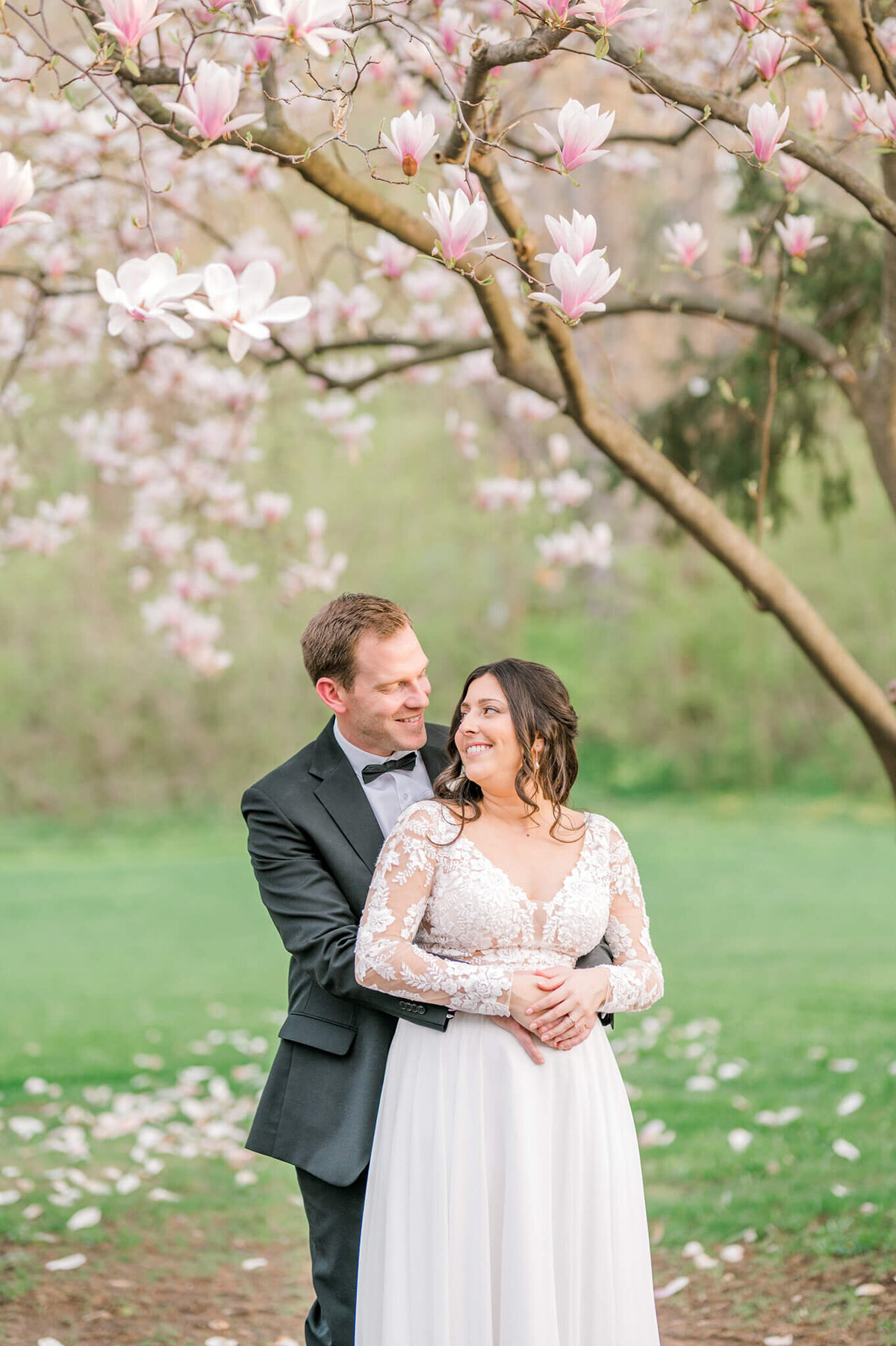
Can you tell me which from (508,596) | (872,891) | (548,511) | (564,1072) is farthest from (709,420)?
(508,596)

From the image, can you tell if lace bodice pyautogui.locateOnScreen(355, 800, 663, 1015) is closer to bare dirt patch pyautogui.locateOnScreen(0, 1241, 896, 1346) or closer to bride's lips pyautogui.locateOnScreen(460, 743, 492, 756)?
bride's lips pyautogui.locateOnScreen(460, 743, 492, 756)

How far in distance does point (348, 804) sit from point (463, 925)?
0.40 metres

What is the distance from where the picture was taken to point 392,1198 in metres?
2.35

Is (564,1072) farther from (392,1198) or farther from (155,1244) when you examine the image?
(155,1244)

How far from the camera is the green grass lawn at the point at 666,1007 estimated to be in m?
4.50

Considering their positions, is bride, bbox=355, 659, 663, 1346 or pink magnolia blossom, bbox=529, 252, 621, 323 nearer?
pink magnolia blossom, bbox=529, 252, 621, 323

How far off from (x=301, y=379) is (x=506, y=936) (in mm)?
10231

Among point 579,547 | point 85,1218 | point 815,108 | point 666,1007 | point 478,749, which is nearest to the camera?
point 478,749

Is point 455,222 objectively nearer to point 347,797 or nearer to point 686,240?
point 347,797

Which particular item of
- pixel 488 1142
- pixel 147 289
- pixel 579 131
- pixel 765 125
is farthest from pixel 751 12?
→ pixel 488 1142

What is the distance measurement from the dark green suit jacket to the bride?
0.33 feet

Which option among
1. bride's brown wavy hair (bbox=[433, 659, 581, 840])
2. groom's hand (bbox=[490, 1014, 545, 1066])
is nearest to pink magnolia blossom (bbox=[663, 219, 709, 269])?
bride's brown wavy hair (bbox=[433, 659, 581, 840])

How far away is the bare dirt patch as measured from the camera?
11.4ft

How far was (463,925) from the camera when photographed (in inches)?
92.2
